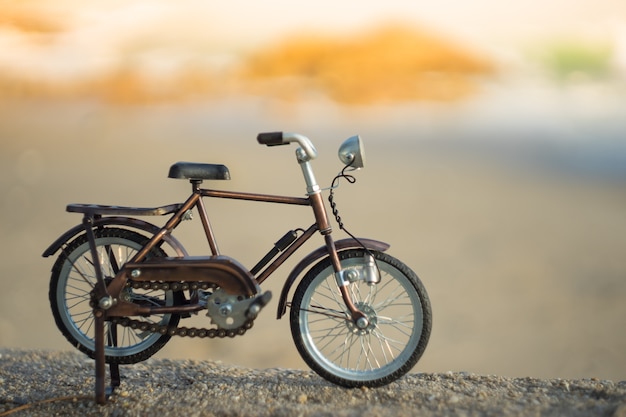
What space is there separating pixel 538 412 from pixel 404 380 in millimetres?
1208

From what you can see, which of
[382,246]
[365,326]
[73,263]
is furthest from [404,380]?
[73,263]

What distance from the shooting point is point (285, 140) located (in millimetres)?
5590

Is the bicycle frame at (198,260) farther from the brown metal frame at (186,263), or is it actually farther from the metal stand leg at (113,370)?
the metal stand leg at (113,370)

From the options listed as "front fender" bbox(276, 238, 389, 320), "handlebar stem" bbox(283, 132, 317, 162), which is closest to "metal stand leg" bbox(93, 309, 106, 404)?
"front fender" bbox(276, 238, 389, 320)

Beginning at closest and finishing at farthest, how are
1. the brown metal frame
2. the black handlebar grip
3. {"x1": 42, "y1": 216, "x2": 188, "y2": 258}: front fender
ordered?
1. the black handlebar grip
2. the brown metal frame
3. {"x1": 42, "y1": 216, "x2": 188, "y2": 258}: front fender

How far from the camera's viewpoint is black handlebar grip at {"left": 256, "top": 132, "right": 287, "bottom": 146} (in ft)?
18.3

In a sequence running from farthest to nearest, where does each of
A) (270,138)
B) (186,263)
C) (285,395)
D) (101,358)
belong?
(285,395) < (101,358) < (186,263) < (270,138)

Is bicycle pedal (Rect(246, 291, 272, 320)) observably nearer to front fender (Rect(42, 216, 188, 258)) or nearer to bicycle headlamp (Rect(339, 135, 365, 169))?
front fender (Rect(42, 216, 188, 258))

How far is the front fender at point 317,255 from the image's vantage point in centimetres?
577

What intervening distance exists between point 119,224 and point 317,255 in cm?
152

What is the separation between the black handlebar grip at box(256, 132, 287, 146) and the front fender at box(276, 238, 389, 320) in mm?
867

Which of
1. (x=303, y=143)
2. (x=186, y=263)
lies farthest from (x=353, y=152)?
(x=186, y=263)

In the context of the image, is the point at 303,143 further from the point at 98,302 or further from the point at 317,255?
the point at 98,302

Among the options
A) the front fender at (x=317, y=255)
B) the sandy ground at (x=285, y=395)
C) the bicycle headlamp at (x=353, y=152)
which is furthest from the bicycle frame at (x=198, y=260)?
the sandy ground at (x=285, y=395)
